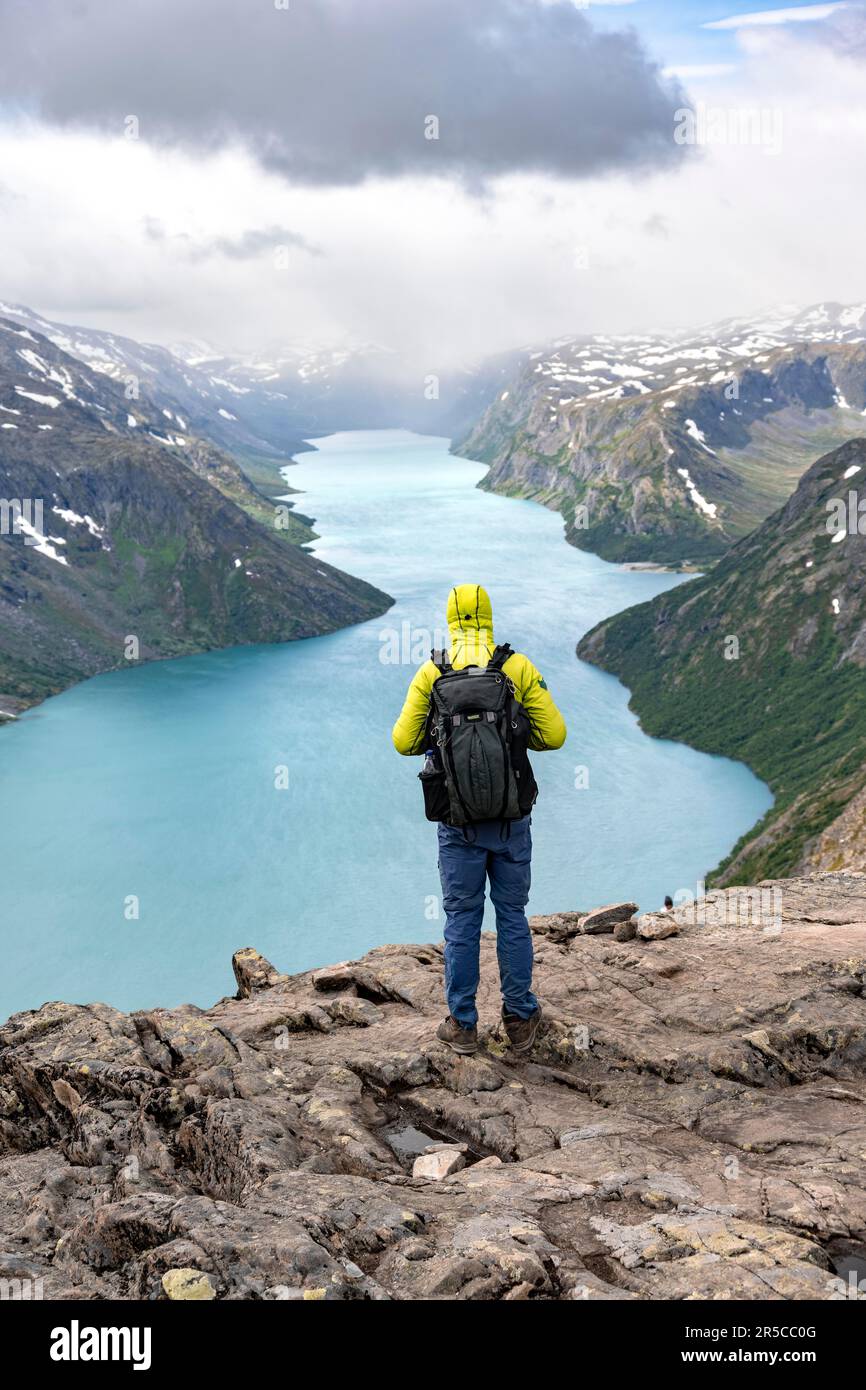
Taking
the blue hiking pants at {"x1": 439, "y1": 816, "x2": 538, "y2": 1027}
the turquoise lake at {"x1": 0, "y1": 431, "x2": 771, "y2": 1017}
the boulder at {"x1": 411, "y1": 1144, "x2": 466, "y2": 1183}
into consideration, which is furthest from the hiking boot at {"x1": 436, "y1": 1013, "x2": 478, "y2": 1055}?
the turquoise lake at {"x1": 0, "y1": 431, "x2": 771, "y2": 1017}

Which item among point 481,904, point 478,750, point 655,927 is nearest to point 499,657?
point 478,750

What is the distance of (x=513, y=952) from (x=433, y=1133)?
9.93 feet

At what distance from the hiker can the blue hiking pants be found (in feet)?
0.05

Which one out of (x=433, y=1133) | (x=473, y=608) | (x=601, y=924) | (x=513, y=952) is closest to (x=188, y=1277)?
(x=433, y=1133)

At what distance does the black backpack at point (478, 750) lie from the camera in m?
13.8

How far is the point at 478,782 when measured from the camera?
13734 millimetres

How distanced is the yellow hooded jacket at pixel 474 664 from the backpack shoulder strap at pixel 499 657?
0.08m

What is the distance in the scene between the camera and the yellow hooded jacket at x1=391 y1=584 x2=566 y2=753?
563 inches

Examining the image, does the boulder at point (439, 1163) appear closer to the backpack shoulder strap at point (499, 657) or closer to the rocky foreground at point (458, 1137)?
the rocky foreground at point (458, 1137)

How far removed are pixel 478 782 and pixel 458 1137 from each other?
5.05 meters

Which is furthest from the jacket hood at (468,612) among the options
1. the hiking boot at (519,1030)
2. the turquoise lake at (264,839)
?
the turquoise lake at (264,839)

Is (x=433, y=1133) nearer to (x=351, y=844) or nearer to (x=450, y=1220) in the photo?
(x=450, y=1220)

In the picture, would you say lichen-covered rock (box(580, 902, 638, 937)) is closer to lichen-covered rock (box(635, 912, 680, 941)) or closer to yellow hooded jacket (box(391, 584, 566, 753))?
lichen-covered rock (box(635, 912, 680, 941))

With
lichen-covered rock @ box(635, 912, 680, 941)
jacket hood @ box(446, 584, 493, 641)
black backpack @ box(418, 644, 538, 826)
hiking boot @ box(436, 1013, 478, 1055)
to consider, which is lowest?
hiking boot @ box(436, 1013, 478, 1055)
